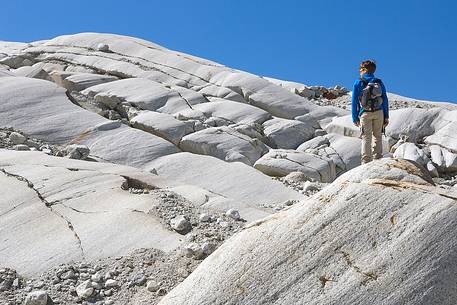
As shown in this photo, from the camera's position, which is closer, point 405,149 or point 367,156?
point 367,156

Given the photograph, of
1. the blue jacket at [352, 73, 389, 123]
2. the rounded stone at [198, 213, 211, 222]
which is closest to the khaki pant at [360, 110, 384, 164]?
the blue jacket at [352, 73, 389, 123]

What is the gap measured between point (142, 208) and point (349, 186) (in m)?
4.97

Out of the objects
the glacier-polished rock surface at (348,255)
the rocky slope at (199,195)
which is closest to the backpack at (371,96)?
the rocky slope at (199,195)

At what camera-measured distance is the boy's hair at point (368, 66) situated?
35.8 ft

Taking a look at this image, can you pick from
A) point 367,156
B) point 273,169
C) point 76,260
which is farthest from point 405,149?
point 76,260

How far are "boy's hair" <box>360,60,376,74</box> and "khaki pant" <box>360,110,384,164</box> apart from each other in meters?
0.88

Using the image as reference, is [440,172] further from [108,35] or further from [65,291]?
[108,35]

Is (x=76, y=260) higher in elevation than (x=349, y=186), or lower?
lower

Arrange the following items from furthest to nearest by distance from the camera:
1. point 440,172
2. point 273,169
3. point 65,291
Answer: point 440,172 < point 273,169 < point 65,291

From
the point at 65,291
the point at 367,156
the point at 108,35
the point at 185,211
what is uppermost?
the point at 108,35

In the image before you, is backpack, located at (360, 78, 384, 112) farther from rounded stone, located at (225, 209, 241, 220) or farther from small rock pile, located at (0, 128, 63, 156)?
small rock pile, located at (0, 128, 63, 156)

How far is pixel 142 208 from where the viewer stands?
10.0 m

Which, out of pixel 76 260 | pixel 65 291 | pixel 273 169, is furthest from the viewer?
pixel 273 169

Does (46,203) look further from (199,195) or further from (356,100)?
(356,100)
